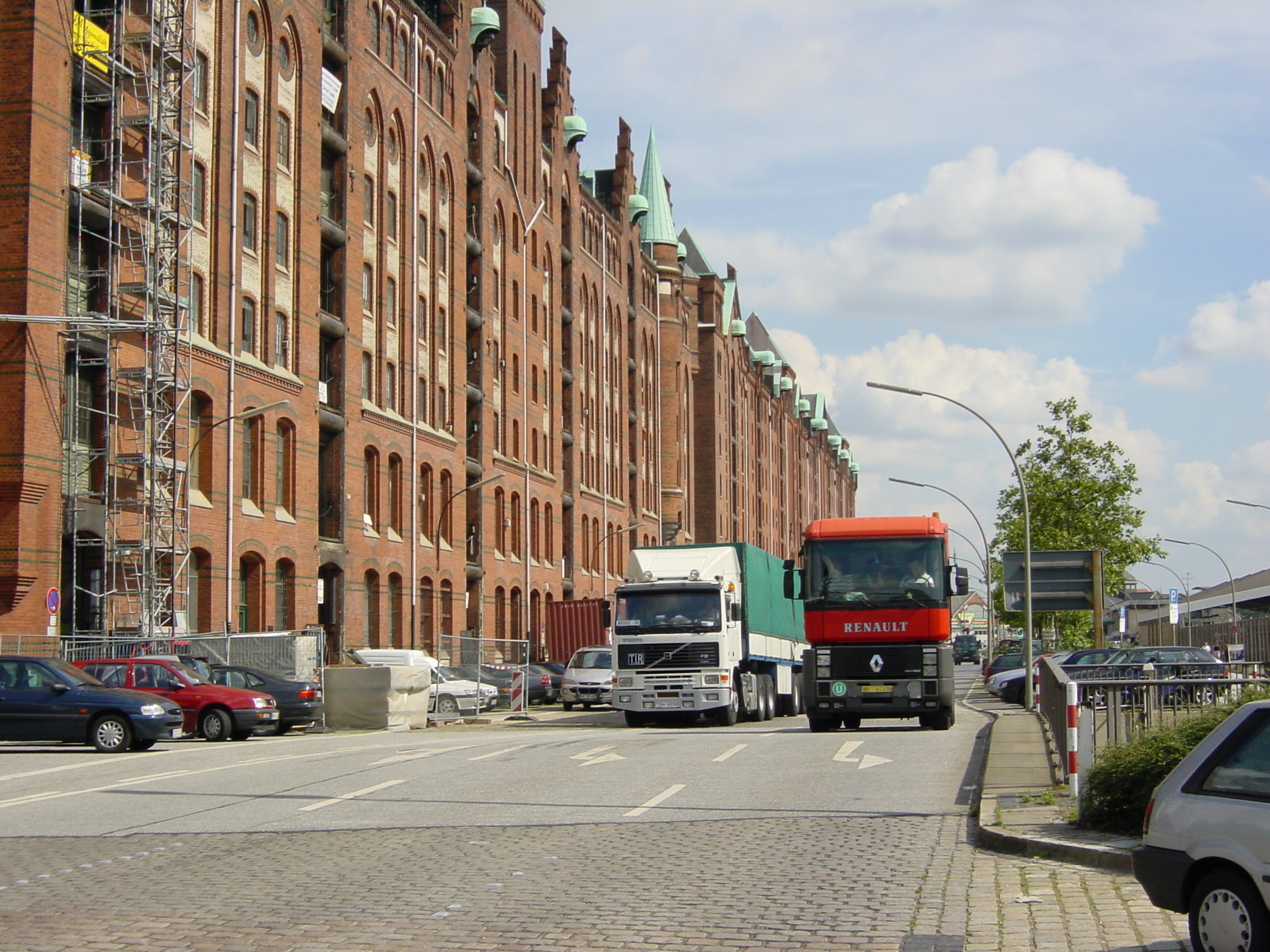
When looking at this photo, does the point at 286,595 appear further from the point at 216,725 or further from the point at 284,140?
the point at 216,725

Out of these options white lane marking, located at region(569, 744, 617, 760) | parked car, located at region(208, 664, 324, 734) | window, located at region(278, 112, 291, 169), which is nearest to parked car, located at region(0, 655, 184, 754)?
parked car, located at region(208, 664, 324, 734)

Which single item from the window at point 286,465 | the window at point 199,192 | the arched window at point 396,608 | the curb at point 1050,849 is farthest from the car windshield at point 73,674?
the arched window at point 396,608

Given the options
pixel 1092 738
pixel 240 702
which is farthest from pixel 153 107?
pixel 1092 738

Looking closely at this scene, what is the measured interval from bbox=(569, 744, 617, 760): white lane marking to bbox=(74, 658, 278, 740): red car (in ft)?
26.6

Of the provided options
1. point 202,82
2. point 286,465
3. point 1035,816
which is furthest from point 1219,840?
point 286,465

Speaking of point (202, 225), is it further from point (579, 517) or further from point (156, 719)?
point (579, 517)

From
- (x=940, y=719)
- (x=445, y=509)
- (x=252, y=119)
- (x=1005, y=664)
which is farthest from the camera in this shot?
(x=1005, y=664)

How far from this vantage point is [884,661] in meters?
23.4

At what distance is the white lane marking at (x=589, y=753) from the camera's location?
18844 mm

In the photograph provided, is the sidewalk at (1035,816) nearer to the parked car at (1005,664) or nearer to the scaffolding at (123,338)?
the scaffolding at (123,338)

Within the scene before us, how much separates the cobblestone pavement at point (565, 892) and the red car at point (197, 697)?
47.4 ft

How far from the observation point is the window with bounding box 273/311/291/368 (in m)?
40.6

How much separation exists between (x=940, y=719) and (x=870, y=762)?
7.13m

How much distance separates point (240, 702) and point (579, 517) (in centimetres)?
4259
